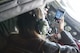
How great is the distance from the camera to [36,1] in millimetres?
1290

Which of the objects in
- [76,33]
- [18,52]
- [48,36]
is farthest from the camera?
[76,33]

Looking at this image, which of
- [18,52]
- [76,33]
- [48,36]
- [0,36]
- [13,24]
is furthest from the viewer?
[76,33]

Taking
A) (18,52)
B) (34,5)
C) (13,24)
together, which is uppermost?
(34,5)

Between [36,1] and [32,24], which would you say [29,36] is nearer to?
[32,24]

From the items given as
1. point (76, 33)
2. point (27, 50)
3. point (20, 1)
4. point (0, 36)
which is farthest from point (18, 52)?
point (76, 33)

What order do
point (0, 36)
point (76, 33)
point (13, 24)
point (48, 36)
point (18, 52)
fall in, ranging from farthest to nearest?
point (76, 33) < point (48, 36) < point (13, 24) < point (0, 36) < point (18, 52)

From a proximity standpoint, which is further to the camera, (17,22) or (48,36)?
(48,36)

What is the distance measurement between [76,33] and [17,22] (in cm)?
72

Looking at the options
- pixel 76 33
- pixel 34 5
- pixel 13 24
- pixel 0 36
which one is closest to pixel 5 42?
pixel 0 36

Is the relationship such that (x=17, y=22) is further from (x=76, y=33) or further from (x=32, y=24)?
(x=76, y=33)

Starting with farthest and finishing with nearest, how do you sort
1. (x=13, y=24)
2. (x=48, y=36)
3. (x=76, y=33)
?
(x=76, y=33) < (x=48, y=36) < (x=13, y=24)

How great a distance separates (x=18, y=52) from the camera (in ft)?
3.75

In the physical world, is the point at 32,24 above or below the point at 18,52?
above

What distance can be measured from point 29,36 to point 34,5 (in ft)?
0.77
